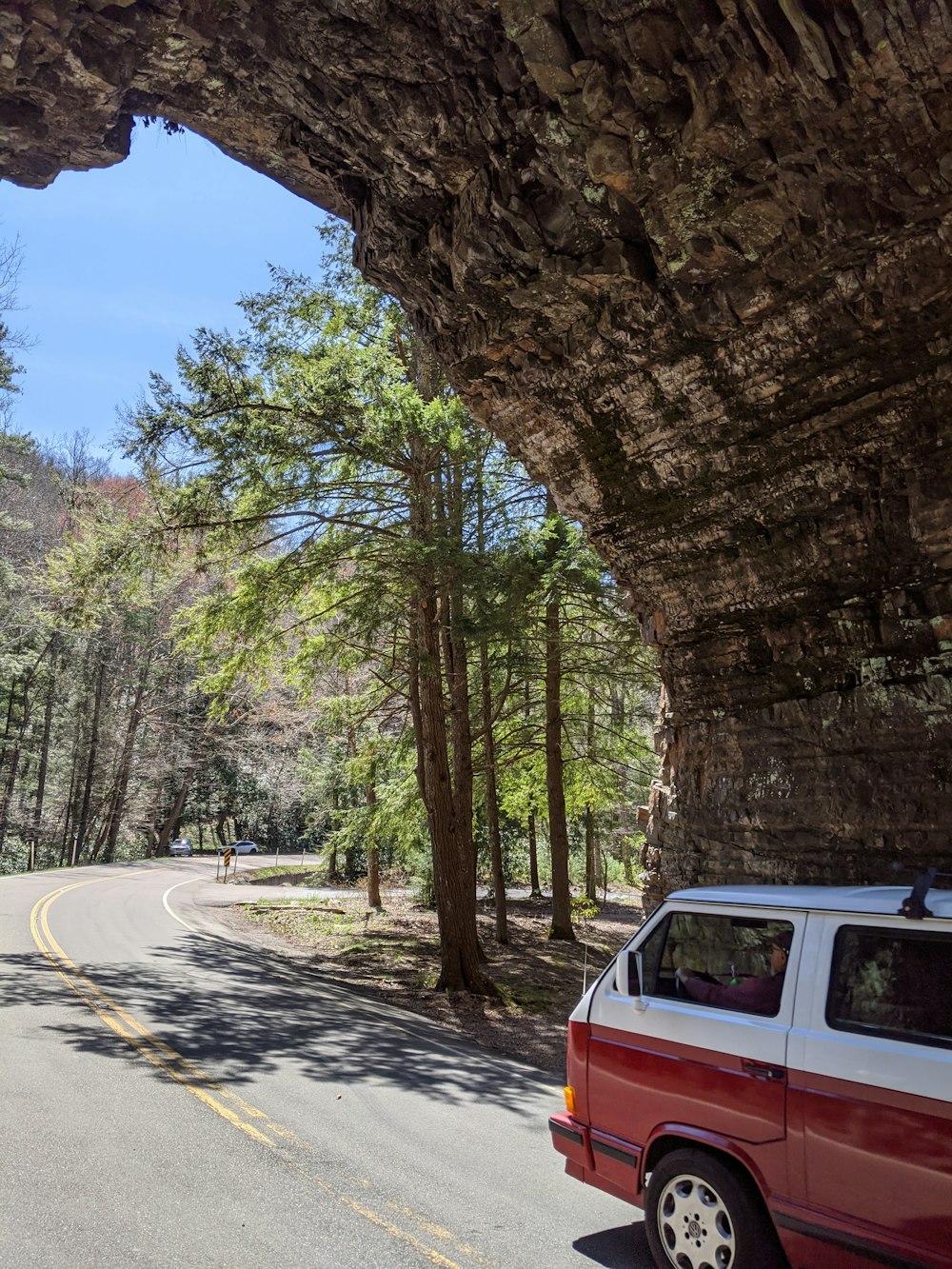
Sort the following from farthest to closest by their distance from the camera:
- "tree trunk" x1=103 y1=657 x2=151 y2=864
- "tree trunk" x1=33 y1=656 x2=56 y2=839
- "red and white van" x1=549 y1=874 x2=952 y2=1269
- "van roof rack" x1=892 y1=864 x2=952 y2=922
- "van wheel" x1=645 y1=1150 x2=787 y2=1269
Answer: "tree trunk" x1=103 y1=657 x2=151 y2=864
"tree trunk" x1=33 y1=656 x2=56 y2=839
"van wheel" x1=645 y1=1150 x2=787 y2=1269
"van roof rack" x1=892 y1=864 x2=952 y2=922
"red and white van" x1=549 y1=874 x2=952 y2=1269

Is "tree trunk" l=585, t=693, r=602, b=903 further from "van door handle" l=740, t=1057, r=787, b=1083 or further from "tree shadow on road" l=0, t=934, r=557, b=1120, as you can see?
"van door handle" l=740, t=1057, r=787, b=1083

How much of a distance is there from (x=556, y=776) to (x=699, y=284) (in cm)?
1366

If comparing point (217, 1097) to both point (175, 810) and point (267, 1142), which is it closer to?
point (267, 1142)

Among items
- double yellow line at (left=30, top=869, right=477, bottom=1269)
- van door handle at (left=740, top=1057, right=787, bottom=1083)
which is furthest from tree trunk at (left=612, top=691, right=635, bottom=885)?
van door handle at (left=740, top=1057, right=787, bottom=1083)

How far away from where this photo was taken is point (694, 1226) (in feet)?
12.5

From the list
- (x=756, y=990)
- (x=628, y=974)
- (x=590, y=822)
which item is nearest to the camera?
(x=756, y=990)

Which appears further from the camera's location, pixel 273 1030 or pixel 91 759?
pixel 91 759

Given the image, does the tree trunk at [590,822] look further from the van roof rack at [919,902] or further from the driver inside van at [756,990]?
the van roof rack at [919,902]

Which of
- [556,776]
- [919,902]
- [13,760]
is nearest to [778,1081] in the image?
[919,902]

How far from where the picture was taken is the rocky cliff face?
5422 millimetres

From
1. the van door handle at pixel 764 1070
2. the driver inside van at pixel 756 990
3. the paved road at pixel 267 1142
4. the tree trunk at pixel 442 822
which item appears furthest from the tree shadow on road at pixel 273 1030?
the van door handle at pixel 764 1070

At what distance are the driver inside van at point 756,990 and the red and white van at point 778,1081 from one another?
0.01 meters

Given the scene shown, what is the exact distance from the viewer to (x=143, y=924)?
1866 centimetres

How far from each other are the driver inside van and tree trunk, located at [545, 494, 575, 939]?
37.4 ft
